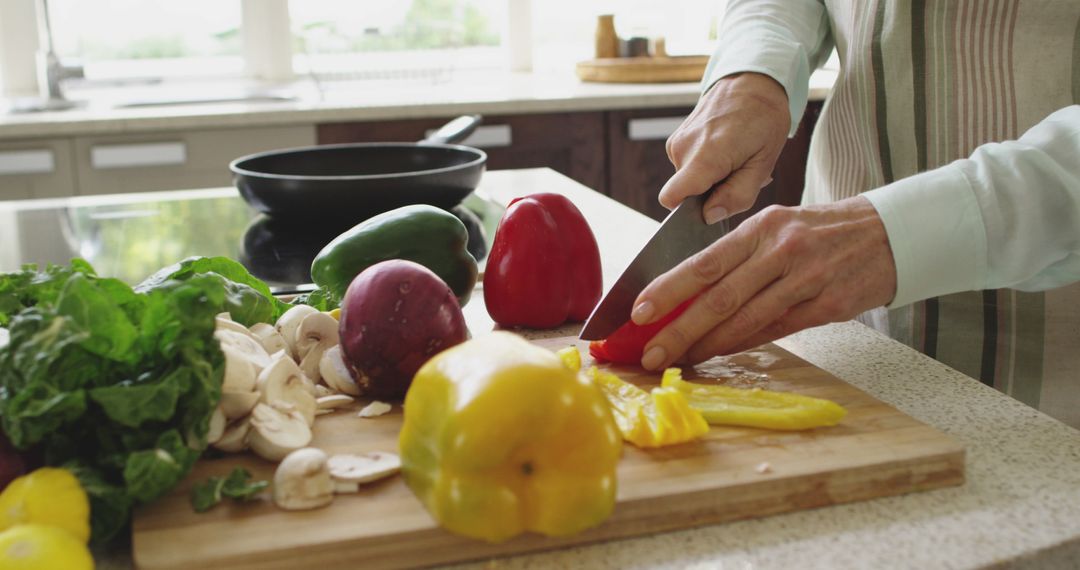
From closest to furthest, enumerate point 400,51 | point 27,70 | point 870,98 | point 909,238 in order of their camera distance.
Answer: point 909,238
point 870,98
point 27,70
point 400,51

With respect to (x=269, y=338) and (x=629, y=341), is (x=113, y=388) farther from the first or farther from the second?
(x=629, y=341)

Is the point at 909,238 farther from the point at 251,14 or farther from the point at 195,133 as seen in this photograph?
the point at 251,14

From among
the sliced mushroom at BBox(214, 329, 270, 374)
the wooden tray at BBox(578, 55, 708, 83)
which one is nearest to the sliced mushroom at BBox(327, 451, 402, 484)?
the sliced mushroom at BBox(214, 329, 270, 374)

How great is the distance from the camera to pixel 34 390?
63 cm

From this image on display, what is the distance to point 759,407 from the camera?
0.80 metres

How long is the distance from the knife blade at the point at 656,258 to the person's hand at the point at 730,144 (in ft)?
0.05

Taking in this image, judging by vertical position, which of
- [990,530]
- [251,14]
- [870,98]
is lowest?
[990,530]

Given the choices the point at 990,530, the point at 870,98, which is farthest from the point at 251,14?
the point at 990,530

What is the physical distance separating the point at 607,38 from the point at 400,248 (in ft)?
8.24

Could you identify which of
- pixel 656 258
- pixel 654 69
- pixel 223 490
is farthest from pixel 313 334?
pixel 654 69

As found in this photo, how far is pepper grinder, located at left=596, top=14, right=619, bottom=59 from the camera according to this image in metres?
3.42

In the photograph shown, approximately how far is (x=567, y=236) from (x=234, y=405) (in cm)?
45

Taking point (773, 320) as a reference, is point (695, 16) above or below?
above

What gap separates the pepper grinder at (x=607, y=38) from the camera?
3418mm
